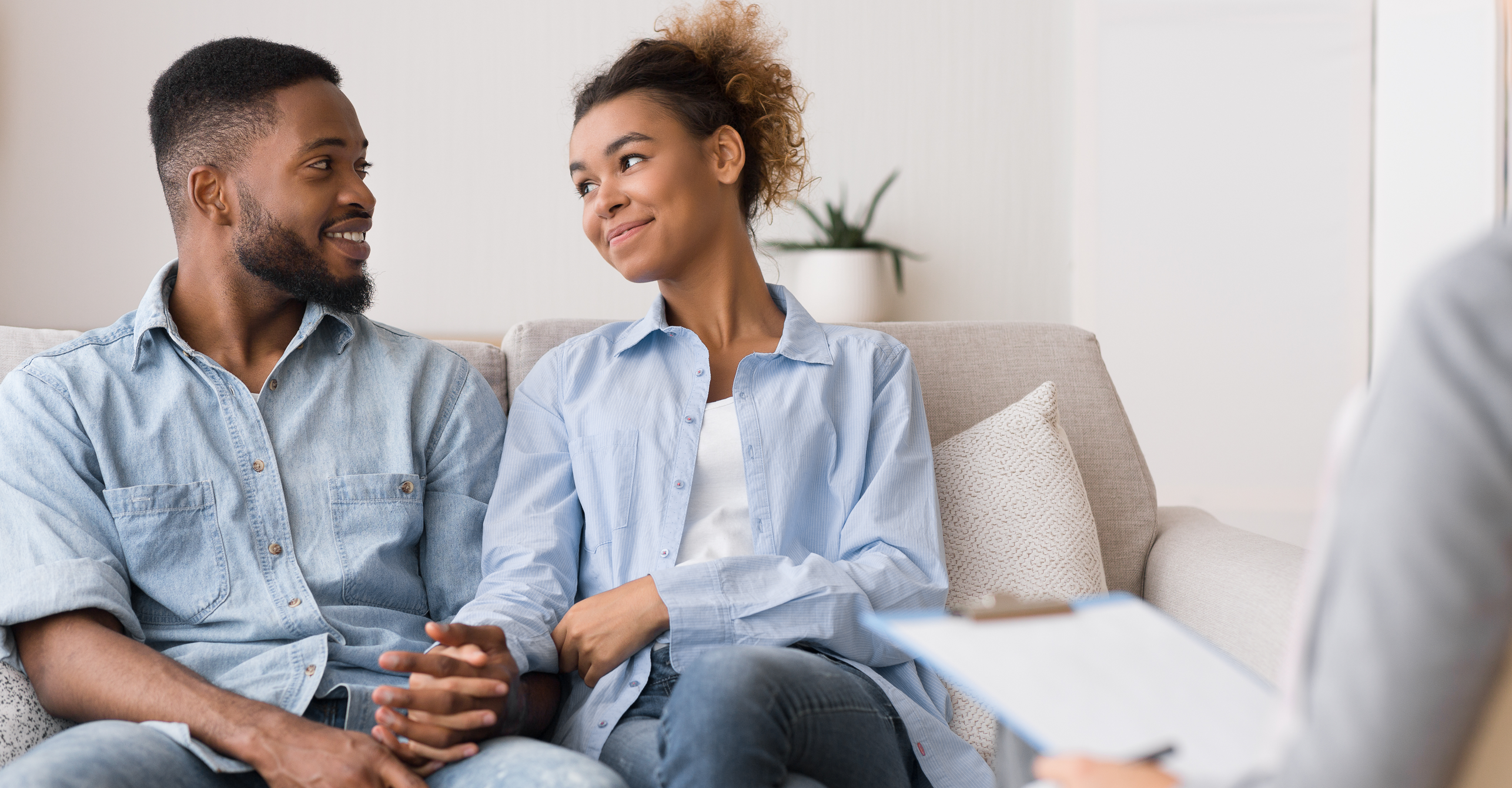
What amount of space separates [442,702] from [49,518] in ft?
1.55

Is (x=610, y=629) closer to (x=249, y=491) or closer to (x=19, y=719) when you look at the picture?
(x=249, y=491)

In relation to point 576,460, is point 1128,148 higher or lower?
higher

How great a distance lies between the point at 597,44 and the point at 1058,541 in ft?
7.41

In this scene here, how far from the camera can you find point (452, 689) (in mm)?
989

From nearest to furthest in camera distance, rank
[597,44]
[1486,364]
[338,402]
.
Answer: [1486,364] → [338,402] → [597,44]

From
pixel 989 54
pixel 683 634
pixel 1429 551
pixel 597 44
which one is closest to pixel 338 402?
pixel 683 634

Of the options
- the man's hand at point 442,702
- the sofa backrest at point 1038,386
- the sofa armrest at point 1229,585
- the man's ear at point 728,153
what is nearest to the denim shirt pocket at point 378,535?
the man's hand at point 442,702

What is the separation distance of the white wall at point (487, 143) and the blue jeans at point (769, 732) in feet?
6.70

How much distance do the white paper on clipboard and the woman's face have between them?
98 centimetres

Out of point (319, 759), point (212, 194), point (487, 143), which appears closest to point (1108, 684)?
point (319, 759)

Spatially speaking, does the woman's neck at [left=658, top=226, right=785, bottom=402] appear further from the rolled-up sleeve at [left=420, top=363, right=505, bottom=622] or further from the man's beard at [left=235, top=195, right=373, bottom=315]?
the man's beard at [left=235, top=195, right=373, bottom=315]

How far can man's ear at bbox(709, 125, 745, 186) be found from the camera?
155 cm

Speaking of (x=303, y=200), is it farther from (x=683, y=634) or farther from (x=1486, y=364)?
(x=1486, y=364)

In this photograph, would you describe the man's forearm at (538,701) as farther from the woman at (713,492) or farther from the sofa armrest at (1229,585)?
the sofa armrest at (1229,585)
